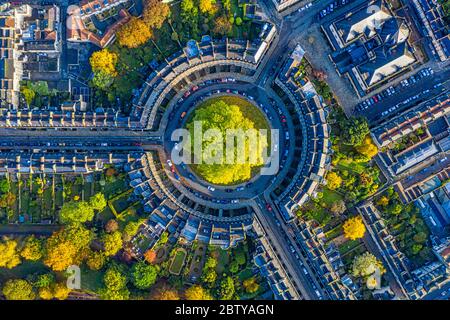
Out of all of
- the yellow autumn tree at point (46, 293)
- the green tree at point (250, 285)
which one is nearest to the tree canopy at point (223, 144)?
the green tree at point (250, 285)

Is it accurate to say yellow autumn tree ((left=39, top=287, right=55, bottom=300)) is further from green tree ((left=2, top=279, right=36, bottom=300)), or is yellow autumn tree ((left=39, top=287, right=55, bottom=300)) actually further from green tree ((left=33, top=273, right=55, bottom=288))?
green tree ((left=2, top=279, right=36, bottom=300))

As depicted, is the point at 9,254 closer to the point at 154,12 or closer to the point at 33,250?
the point at 33,250

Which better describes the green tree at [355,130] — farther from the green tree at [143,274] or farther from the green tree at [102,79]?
the green tree at [102,79]

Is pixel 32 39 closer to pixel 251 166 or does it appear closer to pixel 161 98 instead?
pixel 161 98

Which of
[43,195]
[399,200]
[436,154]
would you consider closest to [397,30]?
[436,154]

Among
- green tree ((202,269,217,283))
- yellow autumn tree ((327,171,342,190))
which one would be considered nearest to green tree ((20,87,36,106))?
green tree ((202,269,217,283))

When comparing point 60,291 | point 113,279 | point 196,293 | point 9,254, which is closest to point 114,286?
point 113,279
